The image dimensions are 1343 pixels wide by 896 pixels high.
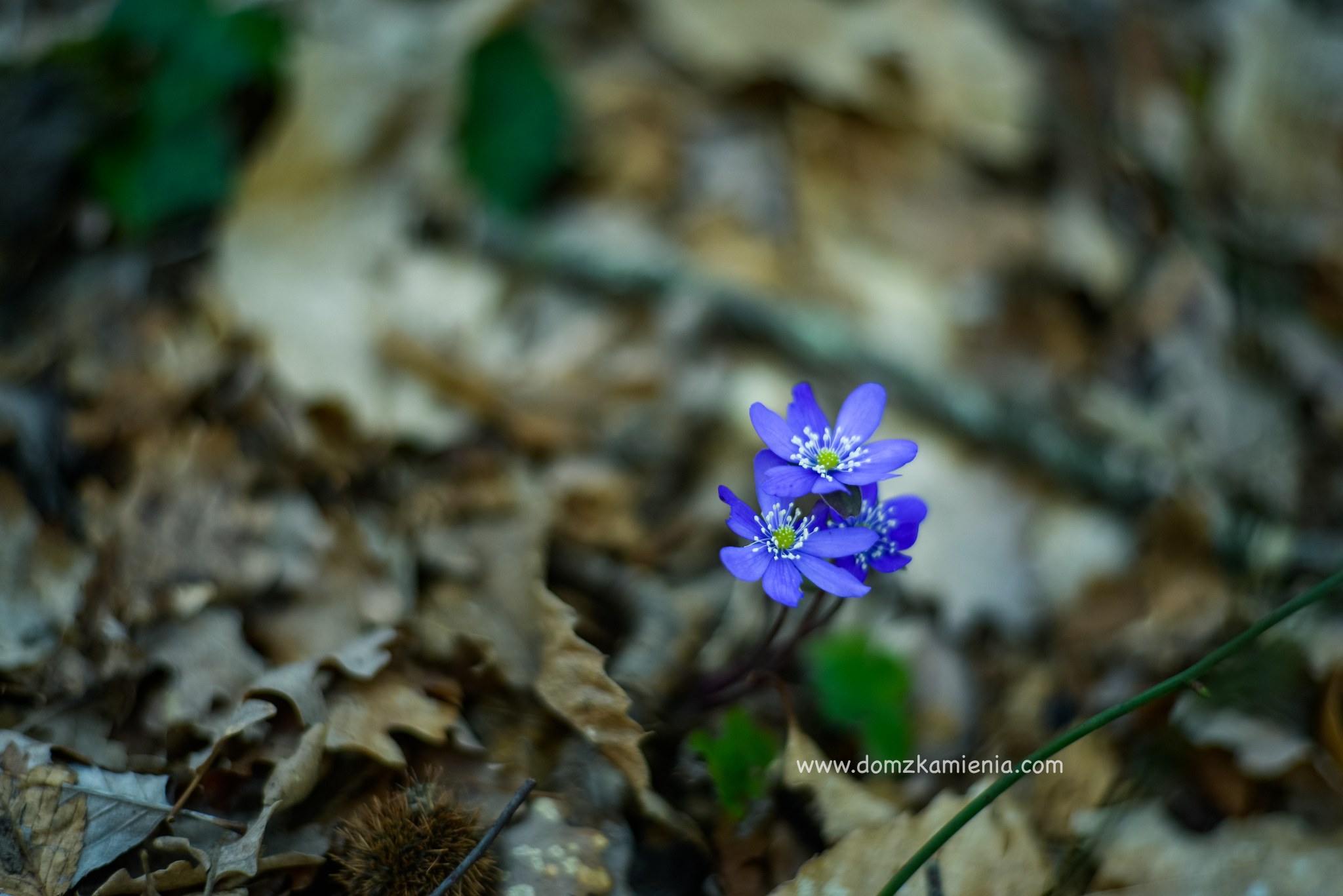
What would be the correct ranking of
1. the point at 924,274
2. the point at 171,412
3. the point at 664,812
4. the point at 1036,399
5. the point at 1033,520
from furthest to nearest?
the point at 924,274, the point at 1036,399, the point at 1033,520, the point at 171,412, the point at 664,812

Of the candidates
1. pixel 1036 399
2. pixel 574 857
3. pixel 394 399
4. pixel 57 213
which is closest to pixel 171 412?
pixel 394 399

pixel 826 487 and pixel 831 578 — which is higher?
pixel 826 487

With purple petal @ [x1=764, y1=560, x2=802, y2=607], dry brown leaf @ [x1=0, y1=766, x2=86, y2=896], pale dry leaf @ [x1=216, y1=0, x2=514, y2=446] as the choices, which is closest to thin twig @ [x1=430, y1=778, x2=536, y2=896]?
purple petal @ [x1=764, y1=560, x2=802, y2=607]

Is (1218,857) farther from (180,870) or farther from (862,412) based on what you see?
(180,870)

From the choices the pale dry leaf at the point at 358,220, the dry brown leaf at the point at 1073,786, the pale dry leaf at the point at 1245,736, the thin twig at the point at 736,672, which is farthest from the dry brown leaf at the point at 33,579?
the pale dry leaf at the point at 1245,736

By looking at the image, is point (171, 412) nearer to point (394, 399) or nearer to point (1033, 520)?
point (394, 399)

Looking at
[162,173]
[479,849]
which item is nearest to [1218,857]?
[479,849]
